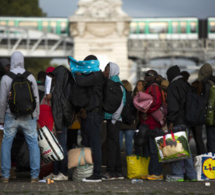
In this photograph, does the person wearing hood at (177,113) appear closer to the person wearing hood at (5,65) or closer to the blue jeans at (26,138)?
the blue jeans at (26,138)

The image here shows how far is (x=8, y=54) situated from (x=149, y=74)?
53.9 metres

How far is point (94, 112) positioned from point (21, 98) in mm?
1130

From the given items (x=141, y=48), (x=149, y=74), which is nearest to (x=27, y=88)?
(x=149, y=74)

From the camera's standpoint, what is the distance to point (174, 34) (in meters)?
58.0

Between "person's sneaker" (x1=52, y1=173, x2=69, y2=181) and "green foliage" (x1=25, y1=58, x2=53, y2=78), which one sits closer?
"person's sneaker" (x1=52, y1=173, x2=69, y2=181)

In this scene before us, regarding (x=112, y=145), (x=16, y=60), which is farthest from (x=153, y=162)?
(x=16, y=60)

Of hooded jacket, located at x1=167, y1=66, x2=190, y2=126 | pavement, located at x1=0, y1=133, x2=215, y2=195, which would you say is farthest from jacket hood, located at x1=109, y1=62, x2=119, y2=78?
pavement, located at x1=0, y1=133, x2=215, y2=195

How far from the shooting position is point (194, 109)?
9.63m

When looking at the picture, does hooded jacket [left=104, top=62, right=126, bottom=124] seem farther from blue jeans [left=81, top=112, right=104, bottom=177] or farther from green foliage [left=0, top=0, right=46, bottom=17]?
green foliage [left=0, top=0, right=46, bottom=17]

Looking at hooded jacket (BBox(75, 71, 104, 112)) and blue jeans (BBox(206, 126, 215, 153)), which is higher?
hooded jacket (BBox(75, 71, 104, 112))

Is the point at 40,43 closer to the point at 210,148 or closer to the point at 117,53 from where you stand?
the point at 117,53

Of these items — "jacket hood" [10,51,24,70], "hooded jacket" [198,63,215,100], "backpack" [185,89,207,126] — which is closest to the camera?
"jacket hood" [10,51,24,70]

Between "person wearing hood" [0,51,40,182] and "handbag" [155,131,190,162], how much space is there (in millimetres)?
1834

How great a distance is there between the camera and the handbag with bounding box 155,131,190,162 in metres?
9.34
